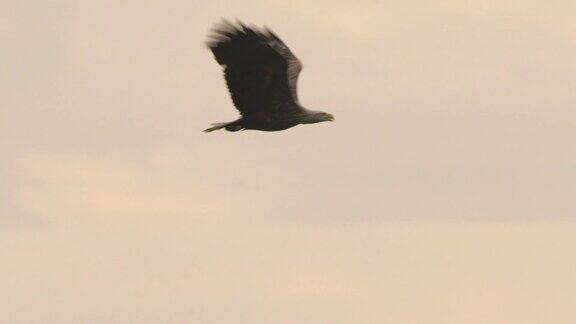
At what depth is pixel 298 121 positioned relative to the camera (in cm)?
12569

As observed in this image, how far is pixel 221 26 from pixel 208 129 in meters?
2.16

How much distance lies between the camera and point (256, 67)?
125m

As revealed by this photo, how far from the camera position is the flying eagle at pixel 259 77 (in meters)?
124

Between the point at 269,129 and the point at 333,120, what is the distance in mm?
1604

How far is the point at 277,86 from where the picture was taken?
125 metres

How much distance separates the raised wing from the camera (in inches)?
4879

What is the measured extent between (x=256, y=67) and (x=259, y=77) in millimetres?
323

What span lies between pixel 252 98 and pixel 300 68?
113 cm

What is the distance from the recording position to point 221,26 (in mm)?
123938

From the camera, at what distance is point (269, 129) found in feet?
412

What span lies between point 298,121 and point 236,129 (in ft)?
4.78

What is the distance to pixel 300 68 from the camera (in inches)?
4921

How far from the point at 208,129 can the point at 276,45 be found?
2177 millimetres

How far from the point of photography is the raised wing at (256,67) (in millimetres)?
123938
